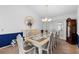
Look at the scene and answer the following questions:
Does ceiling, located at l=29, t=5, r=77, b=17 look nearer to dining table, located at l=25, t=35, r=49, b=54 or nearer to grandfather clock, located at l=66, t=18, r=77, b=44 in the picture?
grandfather clock, located at l=66, t=18, r=77, b=44

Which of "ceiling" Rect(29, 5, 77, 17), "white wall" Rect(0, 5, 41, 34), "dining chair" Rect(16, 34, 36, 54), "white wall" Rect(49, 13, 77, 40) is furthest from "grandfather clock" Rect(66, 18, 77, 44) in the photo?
"dining chair" Rect(16, 34, 36, 54)

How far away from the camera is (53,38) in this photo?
5.37 ft

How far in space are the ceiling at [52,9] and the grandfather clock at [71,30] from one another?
0.48ft

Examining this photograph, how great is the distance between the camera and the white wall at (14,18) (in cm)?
156

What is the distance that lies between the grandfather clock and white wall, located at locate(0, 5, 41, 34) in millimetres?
447

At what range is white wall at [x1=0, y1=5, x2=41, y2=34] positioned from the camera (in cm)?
156

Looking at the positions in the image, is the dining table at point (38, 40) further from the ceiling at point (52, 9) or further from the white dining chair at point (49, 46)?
the ceiling at point (52, 9)
